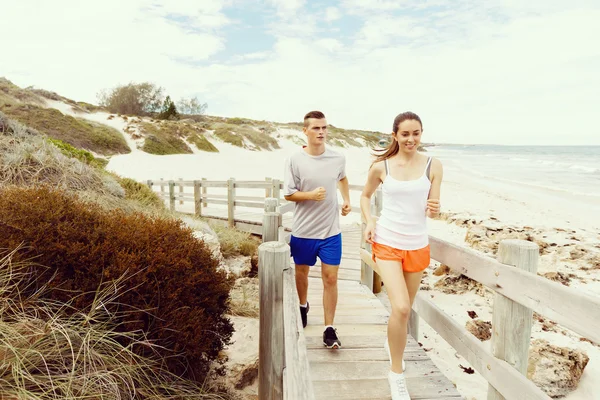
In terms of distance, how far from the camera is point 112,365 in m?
2.18

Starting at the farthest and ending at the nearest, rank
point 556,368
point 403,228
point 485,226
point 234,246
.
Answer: point 485,226 < point 234,246 < point 556,368 < point 403,228

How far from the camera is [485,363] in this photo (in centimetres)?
210

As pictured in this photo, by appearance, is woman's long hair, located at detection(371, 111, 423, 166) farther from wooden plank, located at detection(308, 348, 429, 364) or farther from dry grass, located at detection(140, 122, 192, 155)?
dry grass, located at detection(140, 122, 192, 155)

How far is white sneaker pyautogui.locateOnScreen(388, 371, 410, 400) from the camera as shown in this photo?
7.97 feet

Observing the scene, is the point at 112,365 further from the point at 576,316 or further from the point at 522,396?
the point at 576,316

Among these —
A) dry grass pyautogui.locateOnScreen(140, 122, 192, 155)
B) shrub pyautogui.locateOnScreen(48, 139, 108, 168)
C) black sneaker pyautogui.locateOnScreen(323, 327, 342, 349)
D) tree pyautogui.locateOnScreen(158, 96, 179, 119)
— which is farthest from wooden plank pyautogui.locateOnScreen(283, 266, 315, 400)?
tree pyautogui.locateOnScreen(158, 96, 179, 119)

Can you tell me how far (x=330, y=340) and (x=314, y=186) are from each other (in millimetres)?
1236

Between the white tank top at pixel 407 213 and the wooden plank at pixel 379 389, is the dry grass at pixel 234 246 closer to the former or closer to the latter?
the wooden plank at pixel 379 389

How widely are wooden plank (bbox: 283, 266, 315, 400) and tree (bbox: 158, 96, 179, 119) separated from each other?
41542mm

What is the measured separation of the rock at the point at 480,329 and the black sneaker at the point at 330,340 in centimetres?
231

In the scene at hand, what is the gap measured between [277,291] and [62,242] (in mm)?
1616

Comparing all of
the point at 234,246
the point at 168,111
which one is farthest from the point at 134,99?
the point at 234,246

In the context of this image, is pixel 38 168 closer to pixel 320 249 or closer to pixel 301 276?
pixel 301 276

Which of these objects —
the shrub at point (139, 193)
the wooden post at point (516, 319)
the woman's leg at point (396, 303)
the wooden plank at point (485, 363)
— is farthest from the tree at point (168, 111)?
the wooden post at point (516, 319)
